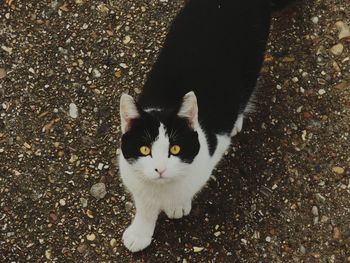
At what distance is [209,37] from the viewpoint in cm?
263

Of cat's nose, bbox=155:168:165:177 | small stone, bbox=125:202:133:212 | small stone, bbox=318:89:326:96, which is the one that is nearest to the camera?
cat's nose, bbox=155:168:165:177

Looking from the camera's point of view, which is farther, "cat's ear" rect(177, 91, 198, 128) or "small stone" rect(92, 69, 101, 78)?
"small stone" rect(92, 69, 101, 78)

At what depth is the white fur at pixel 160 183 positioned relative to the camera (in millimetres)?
2236

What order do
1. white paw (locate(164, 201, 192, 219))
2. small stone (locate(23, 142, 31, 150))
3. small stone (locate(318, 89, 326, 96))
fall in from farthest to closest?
small stone (locate(318, 89, 326, 96)) → small stone (locate(23, 142, 31, 150)) → white paw (locate(164, 201, 192, 219))

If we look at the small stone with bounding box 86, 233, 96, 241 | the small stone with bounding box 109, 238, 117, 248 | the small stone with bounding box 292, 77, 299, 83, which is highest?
the small stone with bounding box 292, 77, 299, 83

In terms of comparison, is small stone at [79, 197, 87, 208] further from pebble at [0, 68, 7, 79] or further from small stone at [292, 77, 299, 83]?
small stone at [292, 77, 299, 83]

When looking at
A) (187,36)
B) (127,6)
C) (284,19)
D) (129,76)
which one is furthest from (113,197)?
(284,19)

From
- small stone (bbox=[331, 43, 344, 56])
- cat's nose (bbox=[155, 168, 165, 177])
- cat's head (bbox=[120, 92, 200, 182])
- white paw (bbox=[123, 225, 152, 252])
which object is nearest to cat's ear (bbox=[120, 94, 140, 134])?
cat's head (bbox=[120, 92, 200, 182])

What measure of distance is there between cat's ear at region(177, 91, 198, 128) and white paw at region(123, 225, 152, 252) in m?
0.84

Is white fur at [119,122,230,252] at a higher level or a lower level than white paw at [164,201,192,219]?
higher

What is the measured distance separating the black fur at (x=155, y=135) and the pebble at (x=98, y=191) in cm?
79

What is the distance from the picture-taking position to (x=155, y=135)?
2.25 m

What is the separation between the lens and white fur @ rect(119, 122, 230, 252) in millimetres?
2236

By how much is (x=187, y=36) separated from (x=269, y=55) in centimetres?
91
